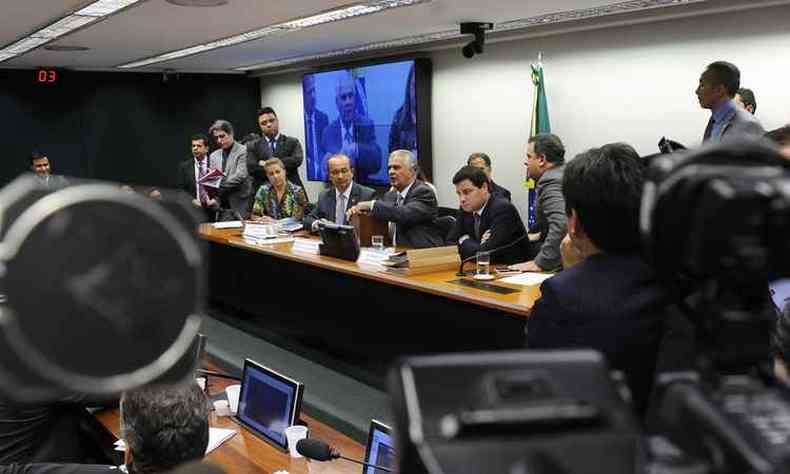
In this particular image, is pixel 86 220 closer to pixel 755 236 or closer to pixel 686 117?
pixel 755 236

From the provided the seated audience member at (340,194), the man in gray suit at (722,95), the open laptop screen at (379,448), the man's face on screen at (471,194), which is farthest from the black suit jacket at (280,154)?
the open laptop screen at (379,448)

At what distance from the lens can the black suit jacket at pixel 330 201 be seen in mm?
5340

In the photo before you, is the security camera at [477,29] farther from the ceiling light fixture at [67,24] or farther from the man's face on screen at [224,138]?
the ceiling light fixture at [67,24]

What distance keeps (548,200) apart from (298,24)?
3477mm

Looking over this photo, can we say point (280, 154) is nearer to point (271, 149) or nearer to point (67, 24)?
point (271, 149)

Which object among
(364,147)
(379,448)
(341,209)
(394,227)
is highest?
(364,147)

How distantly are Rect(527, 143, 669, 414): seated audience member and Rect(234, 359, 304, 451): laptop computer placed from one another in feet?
4.24

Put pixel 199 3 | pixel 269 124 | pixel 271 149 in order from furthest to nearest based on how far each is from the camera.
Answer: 1. pixel 271 149
2. pixel 269 124
3. pixel 199 3

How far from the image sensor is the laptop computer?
256 cm

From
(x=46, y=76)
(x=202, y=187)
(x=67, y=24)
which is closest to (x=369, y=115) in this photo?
(x=202, y=187)

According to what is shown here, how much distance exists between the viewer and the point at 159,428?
1.89m

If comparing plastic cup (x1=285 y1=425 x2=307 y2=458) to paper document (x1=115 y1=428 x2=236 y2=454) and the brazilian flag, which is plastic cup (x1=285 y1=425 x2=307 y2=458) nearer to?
paper document (x1=115 y1=428 x2=236 y2=454)

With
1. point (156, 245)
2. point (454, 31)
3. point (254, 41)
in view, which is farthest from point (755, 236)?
point (254, 41)

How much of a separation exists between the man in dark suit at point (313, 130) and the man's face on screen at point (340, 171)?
4.88 meters
